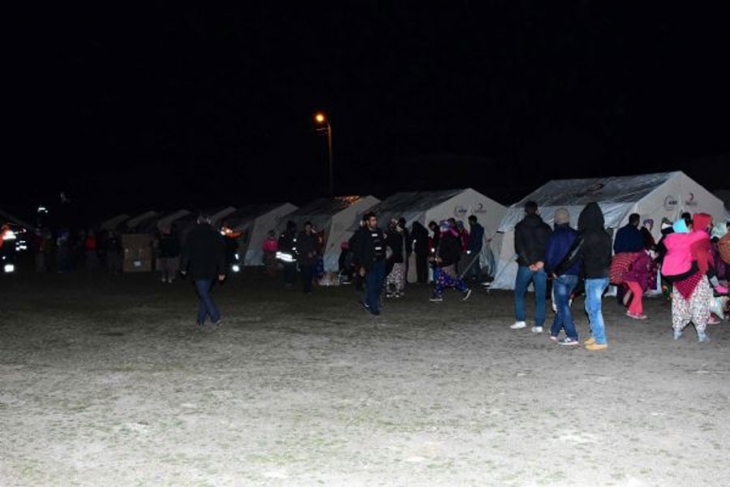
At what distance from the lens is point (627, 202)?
17562mm

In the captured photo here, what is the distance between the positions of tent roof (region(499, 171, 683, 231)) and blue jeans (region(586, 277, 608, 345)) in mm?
8021

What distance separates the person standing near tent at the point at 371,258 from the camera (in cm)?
1391

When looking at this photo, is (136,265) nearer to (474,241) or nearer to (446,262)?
(474,241)

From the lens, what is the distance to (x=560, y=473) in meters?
5.16

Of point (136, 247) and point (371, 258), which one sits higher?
point (136, 247)

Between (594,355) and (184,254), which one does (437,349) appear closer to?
(594,355)

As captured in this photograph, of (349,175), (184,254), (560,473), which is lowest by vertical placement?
(560,473)

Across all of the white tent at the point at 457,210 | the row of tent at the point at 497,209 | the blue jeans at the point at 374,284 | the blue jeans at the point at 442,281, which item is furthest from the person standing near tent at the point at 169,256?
the blue jeans at the point at 374,284

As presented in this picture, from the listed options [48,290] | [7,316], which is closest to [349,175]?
[48,290]

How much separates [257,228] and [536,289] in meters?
20.7

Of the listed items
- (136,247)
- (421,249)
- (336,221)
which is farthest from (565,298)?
(136,247)

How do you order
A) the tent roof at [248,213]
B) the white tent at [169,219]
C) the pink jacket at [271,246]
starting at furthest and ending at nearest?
the white tent at [169,219]
the tent roof at [248,213]
the pink jacket at [271,246]

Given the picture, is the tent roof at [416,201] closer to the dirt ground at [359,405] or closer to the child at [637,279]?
the child at [637,279]

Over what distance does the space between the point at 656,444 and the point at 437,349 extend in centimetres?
467
